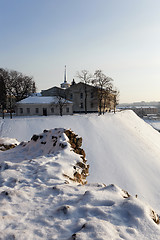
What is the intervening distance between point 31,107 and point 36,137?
30657 millimetres

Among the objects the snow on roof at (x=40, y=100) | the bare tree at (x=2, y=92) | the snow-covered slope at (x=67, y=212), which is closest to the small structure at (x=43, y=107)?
the snow on roof at (x=40, y=100)

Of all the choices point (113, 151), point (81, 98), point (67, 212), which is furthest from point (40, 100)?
point (67, 212)

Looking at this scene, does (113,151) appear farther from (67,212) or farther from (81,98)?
(81,98)

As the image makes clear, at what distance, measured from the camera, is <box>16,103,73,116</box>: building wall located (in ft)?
131

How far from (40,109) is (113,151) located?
2541cm

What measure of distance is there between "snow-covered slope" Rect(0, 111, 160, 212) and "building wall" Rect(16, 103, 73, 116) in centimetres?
853

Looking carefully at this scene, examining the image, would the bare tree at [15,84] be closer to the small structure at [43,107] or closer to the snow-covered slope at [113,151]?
the small structure at [43,107]

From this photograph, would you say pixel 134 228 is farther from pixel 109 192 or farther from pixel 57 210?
pixel 57 210

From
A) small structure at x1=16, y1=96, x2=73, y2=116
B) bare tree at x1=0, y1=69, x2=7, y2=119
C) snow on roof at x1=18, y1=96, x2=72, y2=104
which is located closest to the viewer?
bare tree at x1=0, y1=69, x2=7, y2=119

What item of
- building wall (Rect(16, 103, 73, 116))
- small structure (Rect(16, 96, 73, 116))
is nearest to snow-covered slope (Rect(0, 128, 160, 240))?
small structure (Rect(16, 96, 73, 116))

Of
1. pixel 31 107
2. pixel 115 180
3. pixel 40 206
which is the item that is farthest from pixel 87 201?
pixel 31 107

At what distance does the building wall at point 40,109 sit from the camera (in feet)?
131

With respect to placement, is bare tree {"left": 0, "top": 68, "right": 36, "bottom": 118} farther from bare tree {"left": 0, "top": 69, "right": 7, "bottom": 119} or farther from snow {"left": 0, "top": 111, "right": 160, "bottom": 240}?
snow {"left": 0, "top": 111, "right": 160, "bottom": 240}

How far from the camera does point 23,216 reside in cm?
370
